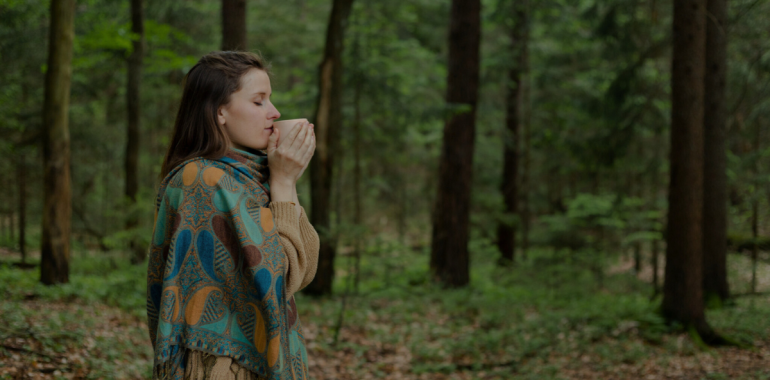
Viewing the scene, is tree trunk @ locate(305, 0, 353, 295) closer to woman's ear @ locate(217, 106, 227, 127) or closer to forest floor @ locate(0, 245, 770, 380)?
forest floor @ locate(0, 245, 770, 380)

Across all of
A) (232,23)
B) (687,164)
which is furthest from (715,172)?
(232,23)

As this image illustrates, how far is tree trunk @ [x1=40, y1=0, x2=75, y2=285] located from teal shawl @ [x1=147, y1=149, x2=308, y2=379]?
20.9 ft

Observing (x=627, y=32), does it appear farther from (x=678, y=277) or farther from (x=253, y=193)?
(x=253, y=193)

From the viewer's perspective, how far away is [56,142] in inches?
267

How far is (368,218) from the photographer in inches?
922

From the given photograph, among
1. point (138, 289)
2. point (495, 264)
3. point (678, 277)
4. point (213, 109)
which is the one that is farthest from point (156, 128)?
point (213, 109)

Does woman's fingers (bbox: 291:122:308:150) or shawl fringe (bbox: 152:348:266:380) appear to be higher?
woman's fingers (bbox: 291:122:308:150)

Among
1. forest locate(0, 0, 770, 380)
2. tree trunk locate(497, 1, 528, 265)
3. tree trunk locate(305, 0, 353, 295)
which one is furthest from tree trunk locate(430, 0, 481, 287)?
tree trunk locate(497, 1, 528, 265)

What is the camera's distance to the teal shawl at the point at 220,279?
1512 millimetres

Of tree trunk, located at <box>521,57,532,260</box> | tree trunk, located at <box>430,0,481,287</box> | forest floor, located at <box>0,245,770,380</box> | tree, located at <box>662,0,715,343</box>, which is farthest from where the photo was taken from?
tree trunk, located at <box>521,57,532,260</box>

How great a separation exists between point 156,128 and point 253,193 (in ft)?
56.2

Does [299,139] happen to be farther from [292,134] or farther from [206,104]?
[206,104]

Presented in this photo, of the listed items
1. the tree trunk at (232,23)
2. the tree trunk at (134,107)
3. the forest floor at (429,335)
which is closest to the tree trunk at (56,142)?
the forest floor at (429,335)

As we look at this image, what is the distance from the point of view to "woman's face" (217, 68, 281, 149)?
1697 millimetres
